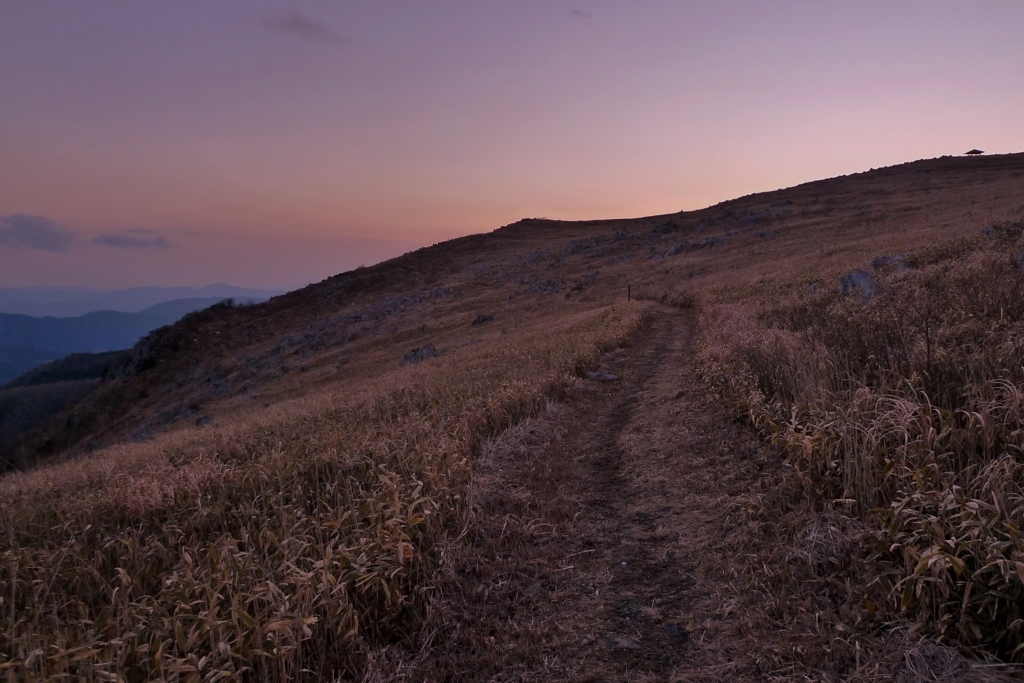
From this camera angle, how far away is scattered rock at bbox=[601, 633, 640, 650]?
12.4ft

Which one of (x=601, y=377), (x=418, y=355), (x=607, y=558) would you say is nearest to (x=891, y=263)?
(x=601, y=377)

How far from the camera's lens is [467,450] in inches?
295

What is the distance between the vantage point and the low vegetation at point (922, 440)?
3.15 meters

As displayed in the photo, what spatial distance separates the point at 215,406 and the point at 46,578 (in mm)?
37222

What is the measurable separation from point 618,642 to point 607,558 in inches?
47.0

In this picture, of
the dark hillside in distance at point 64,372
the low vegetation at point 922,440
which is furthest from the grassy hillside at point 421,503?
the dark hillside in distance at point 64,372

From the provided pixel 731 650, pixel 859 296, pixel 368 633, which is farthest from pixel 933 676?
pixel 859 296

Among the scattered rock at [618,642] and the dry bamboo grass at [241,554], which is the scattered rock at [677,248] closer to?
the dry bamboo grass at [241,554]

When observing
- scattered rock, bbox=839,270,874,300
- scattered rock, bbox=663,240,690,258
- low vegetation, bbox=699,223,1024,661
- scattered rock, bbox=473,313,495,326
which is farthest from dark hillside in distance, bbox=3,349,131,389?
low vegetation, bbox=699,223,1024,661

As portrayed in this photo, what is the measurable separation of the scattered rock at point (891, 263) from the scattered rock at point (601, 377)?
41.8 feet

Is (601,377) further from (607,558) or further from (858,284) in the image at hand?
(858,284)

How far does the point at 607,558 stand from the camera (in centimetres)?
503

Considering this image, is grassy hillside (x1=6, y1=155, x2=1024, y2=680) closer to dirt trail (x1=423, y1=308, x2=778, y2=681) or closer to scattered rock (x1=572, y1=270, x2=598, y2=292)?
dirt trail (x1=423, y1=308, x2=778, y2=681)

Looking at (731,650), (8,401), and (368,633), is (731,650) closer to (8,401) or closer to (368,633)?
(368,633)
